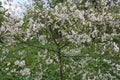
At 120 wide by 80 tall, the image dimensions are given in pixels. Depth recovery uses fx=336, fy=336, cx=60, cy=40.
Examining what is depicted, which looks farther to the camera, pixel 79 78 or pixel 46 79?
pixel 46 79

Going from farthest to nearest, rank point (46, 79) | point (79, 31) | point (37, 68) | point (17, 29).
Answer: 1. point (46, 79)
2. point (37, 68)
3. point (79, 31)
4. point (17, 29)

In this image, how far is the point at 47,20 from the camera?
5719 mm

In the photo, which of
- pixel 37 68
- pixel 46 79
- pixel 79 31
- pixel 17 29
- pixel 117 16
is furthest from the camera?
pixel 46 79

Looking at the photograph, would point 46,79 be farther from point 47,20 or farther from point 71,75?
point 47,20

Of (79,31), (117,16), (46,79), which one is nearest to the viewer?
(79,31)

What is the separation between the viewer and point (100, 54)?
568cm

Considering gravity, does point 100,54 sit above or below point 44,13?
below

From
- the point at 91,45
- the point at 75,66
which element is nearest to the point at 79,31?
the point at 91,45

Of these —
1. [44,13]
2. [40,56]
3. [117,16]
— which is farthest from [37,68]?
[117,16]

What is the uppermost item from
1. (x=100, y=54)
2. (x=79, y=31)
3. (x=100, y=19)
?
(x=100, y=19)

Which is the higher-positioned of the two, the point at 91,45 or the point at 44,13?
the point at 44,13

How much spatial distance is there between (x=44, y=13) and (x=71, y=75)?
1978mm

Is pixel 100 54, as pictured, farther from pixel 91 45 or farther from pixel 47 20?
pixel 47 20

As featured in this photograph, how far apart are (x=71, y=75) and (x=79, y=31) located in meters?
1.90
